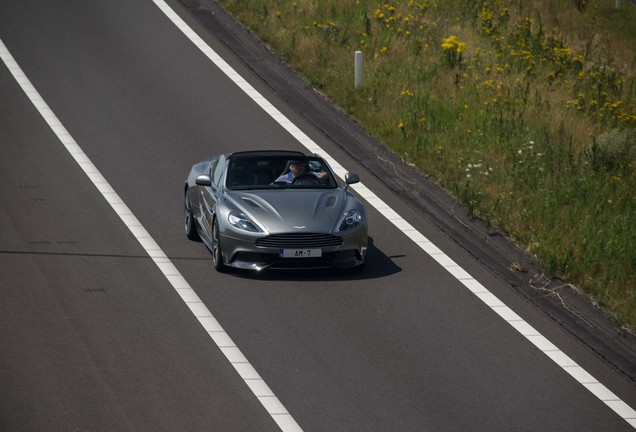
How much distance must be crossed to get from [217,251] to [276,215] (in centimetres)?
84

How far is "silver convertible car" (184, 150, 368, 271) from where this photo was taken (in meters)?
15.3

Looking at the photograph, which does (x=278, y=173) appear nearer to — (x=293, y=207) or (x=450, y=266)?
(x=293, y=207)

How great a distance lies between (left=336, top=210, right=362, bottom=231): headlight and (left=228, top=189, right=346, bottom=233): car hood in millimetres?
71

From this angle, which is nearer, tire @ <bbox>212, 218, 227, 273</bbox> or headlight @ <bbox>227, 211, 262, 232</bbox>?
headlight @ <bbox>227, 211, 262, 232</bbox>

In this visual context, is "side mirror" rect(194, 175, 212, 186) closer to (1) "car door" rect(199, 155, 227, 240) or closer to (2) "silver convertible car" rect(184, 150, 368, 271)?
(2) "silver convertible car" rect(184, 150, 368, 271)

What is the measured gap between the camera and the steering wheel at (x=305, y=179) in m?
16.8

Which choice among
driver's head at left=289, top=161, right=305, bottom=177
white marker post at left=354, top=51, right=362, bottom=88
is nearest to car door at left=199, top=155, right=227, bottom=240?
driver's head at left=289, top=161, right=305, bottom=177

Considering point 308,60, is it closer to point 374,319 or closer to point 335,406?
point 374,319

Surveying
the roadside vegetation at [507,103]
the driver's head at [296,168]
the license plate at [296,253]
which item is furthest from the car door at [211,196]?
the roadside vegetation at [507,103]

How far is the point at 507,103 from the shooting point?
22.4 m

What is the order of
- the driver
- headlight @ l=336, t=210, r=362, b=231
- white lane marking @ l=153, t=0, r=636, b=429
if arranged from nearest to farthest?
white lane marking @ l=153, t=0, r=636, b=429 → headlight @ l=336, t=210, r=362, b=231 → the driver

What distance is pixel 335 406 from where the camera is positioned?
11398 mm

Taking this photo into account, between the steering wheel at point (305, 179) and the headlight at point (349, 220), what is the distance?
1110mm

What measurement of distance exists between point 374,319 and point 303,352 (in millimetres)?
1358
